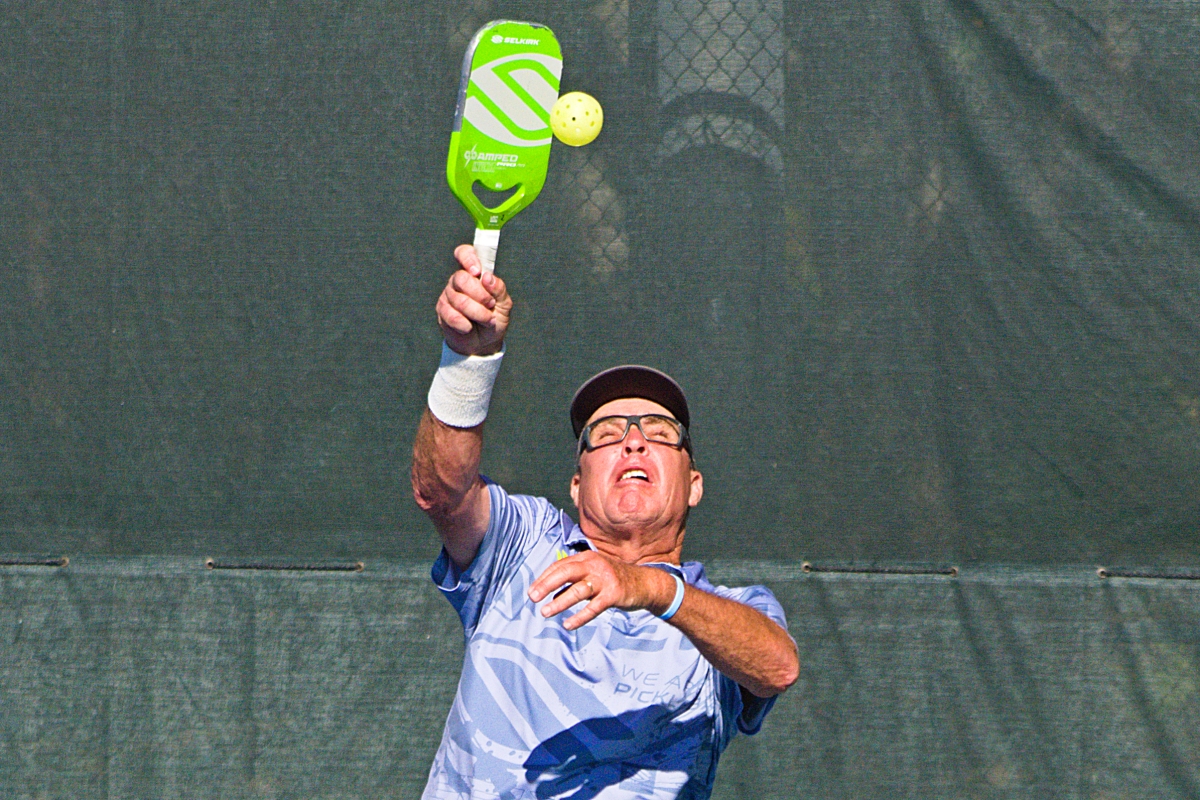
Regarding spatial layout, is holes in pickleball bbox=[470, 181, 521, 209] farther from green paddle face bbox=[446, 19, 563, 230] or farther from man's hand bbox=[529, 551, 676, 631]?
man's hand bbox=[529, 551, 676, 631]

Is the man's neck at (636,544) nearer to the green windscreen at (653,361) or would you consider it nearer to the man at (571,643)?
the man at (571,643)

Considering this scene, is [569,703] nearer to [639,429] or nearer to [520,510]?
[520,510]

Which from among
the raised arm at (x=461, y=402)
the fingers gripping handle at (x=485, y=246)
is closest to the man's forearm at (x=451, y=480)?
the raised arm at (x=461, y=402)

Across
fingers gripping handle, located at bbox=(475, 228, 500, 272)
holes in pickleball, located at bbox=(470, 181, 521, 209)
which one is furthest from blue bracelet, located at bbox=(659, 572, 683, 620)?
holes in pickleball, located at bbox=(470, 181, 521, 209)

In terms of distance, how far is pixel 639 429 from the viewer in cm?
283

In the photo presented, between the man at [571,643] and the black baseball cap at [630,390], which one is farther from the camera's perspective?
the black baseball cap at [630,390]

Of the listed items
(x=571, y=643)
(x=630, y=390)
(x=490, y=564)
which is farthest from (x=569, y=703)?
(x=630, y=390)

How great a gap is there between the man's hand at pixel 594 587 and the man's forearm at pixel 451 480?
42cm

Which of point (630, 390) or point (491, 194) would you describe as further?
point (491, 194)

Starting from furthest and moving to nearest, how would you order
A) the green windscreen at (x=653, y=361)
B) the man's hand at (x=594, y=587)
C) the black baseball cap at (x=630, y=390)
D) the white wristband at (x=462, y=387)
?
the green windscreen at (x=653, y=361) → the black baseball cap at (x=630, y=390) → the white wristband at (x=462, y=387) → the man's hand at (x=594, y=587)

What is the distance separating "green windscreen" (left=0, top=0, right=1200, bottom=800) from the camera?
3627 mm

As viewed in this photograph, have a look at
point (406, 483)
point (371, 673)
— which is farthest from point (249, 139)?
point (371, 673)

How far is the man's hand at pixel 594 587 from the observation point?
77.9 inches

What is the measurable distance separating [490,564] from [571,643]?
0.72ft
